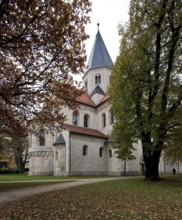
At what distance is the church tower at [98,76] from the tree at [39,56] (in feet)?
95.6

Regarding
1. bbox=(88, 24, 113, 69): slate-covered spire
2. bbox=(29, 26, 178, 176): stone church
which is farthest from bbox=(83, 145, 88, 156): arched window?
bbox=(88, 24, 113, 69): slate-covered spire

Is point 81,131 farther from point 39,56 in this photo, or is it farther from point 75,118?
point 39,56

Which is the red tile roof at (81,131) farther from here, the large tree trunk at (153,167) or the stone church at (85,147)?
the large tree trunk at (153,167)

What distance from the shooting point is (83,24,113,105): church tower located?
4425 cm

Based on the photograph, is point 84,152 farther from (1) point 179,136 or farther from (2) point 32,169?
(1) point 179,136

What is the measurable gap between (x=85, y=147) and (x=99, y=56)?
61.7 feet

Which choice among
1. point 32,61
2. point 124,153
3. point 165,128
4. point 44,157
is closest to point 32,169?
point 44,157

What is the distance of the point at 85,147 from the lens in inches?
1390

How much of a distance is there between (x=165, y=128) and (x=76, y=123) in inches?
894

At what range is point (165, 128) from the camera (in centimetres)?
1775

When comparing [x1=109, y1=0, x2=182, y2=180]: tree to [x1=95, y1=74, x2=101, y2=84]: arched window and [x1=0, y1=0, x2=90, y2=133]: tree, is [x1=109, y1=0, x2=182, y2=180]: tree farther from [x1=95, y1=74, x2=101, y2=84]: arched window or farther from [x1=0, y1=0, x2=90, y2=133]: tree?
[x1=95, y1=74, x2=101, y2=84]: arched window

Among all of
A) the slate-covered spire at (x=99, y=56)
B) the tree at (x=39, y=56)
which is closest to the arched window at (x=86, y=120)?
the slate-covered spire at (x=99, y=56)

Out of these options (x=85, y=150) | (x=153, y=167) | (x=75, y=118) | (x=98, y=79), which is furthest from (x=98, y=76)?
(x=153, y=167)

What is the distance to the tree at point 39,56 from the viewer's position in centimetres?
957
